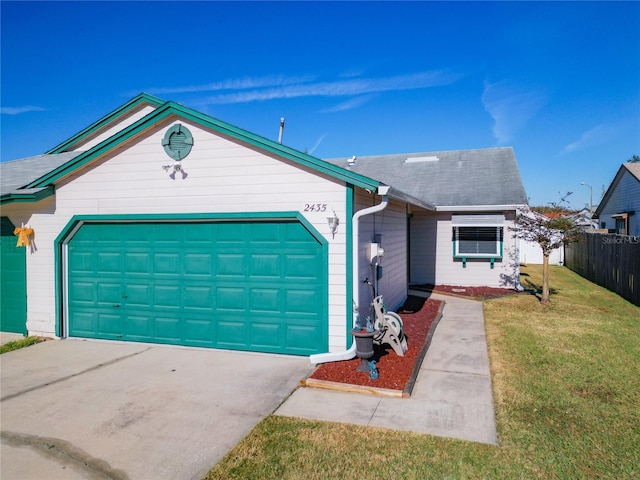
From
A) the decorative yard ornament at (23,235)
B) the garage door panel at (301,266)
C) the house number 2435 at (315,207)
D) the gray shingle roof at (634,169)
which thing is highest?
the gray shingle roof at (634,169)

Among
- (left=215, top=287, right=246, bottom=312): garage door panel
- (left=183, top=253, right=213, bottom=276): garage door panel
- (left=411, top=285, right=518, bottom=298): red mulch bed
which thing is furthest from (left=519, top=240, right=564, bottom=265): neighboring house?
(left=183, top=253, right=213, bottom=276): garage door panel

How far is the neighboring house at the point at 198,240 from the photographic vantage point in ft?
22.3

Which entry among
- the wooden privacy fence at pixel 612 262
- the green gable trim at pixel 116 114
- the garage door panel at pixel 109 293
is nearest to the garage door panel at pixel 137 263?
the garage door panel at pixel 109 293

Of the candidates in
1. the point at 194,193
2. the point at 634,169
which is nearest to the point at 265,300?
the point at 194,193

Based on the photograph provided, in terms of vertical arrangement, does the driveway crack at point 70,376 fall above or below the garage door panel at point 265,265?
below

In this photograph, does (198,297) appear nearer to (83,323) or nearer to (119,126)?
(83,323)

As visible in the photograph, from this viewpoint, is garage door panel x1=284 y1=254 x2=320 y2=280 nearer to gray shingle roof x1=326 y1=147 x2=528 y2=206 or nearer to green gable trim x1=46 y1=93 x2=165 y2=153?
green gable trim x1=46 y1=93 x2=165 y2=153

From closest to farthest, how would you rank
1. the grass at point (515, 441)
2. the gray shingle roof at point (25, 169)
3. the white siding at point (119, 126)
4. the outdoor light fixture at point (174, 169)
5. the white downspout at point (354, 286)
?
the grass at point (515, 441) → the white downspout at point (354, 286) → the outdoor light fixture at point (174, 169) → the gray shingle roof at point (25, 169) → the white siding at point (119, 126)

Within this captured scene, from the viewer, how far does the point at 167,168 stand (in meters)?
7.46

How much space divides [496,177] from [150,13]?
1219 cm

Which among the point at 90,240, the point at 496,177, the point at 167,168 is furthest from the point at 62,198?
the point at 496,177

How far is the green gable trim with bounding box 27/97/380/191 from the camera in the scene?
6484 mm

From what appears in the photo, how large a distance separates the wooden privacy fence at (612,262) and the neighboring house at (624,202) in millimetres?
2413

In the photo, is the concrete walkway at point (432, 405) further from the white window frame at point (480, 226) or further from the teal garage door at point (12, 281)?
the white window frame at point (480, 226)
